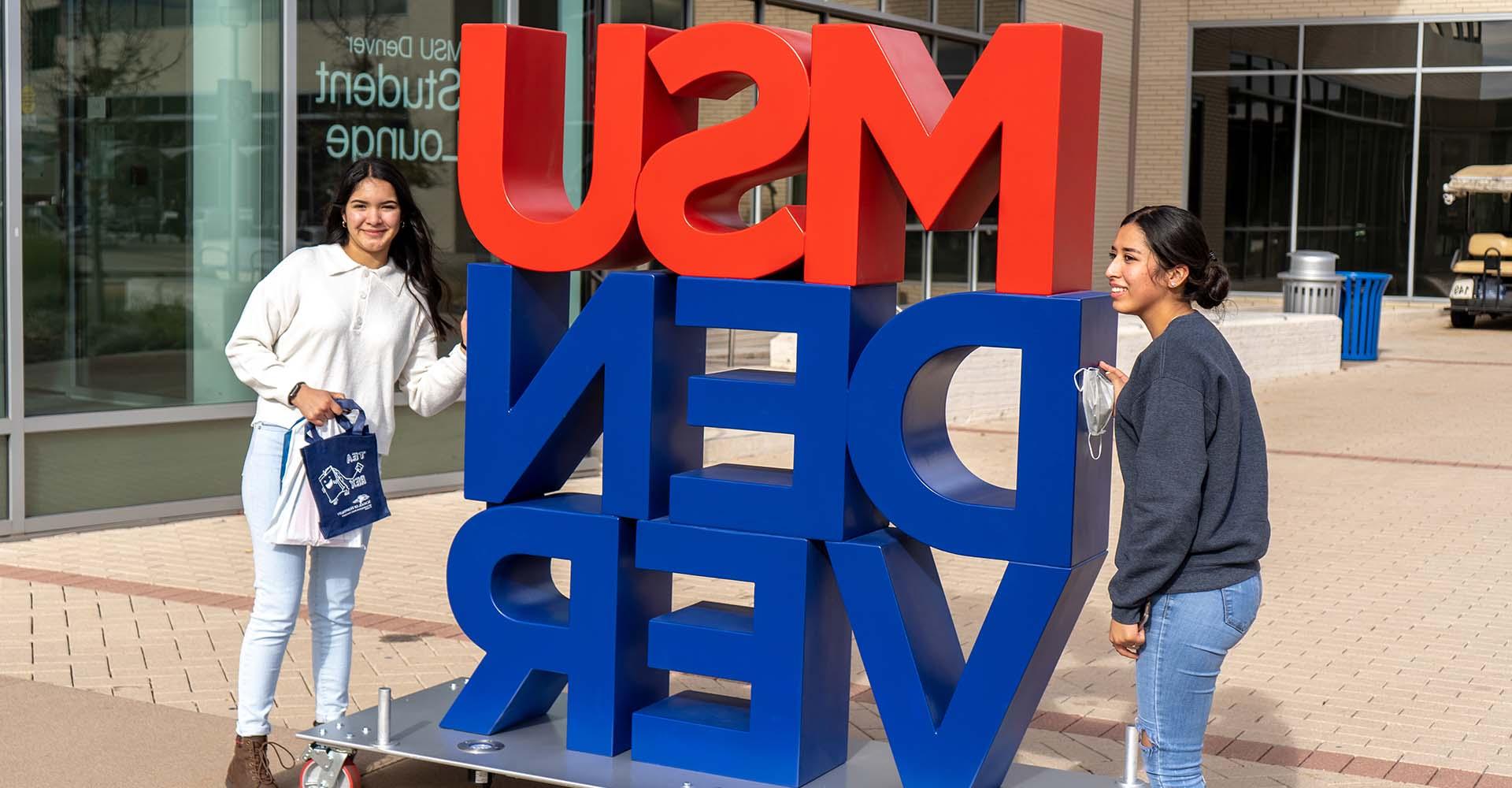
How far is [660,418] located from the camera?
15.1 feet

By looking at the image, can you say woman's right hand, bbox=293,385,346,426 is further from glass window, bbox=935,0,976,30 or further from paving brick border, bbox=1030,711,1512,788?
glass window, bbox=935,0,976,30

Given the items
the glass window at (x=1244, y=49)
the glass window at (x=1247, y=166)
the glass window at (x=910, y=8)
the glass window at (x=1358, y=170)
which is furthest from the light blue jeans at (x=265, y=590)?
the glass window at (x=1358, y=170)

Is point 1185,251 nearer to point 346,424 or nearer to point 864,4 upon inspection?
point 346,424

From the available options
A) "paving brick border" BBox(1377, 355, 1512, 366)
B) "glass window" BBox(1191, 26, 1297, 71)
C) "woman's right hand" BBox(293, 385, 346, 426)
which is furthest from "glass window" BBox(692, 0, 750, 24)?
"glass window" BBox(1191, 26, 1297, 71)

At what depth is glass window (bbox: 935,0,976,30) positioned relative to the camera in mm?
17531

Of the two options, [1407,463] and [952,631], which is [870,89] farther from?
[1407,463]

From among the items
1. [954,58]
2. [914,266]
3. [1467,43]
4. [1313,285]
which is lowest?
[1313,285]

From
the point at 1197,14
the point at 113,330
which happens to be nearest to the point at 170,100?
the point at 113,330

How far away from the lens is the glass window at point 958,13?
17531 mm

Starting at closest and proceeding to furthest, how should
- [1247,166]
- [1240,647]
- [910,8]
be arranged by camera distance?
[1240,647]
[910,8]
[1247,166]

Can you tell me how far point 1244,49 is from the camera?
1137 inches

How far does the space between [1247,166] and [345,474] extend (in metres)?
26.8

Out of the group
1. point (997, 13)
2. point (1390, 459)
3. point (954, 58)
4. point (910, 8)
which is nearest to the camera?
point (1390, 459)

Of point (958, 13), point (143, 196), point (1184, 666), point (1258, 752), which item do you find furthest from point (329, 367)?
point (958, 13)
